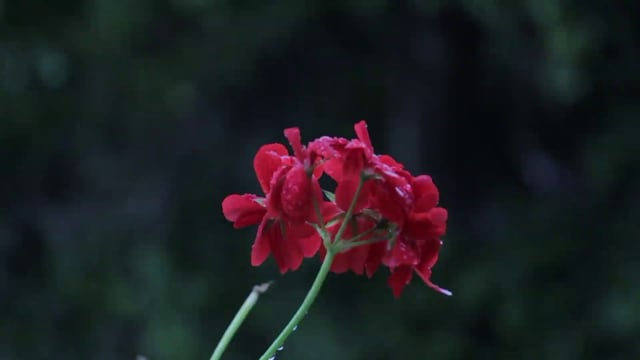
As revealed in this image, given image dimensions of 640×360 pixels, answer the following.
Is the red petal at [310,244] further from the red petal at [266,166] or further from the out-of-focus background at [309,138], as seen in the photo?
the out-of-focus background at [309,138]

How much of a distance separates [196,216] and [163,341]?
44cm

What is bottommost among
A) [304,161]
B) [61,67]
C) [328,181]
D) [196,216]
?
[196,216]

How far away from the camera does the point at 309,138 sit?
3.58 meters

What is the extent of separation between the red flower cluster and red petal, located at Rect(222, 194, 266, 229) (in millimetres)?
23

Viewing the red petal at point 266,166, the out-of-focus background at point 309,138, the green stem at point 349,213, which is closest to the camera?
the green stem at point 349,213

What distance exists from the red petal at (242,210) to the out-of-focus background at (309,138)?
2.44 m

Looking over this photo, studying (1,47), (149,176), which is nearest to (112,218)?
(149,176)

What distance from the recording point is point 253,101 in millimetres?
3633

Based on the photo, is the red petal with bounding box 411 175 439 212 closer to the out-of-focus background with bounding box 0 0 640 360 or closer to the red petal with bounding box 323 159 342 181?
the red petal with bounding box 323 159 342 181

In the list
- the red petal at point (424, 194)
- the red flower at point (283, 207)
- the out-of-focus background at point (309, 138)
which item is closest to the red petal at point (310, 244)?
the red flower at point (283, 207)

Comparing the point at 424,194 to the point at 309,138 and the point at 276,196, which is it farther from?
the point at 309,138

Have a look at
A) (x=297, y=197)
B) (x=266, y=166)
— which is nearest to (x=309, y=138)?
(x=266, y=166)

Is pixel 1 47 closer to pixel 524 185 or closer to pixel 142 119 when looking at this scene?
pixel 142 119

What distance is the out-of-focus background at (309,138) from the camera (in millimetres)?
3457
